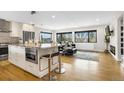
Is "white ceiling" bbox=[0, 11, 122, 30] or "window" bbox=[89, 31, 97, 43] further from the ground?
"white ceiling" bbox=[0, 11, 122, 30]

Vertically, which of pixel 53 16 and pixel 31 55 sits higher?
pixel 53 16

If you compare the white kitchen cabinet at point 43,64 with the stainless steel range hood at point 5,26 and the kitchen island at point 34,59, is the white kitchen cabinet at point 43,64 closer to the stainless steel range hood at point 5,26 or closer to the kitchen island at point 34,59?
the kitchen island at point 34,59

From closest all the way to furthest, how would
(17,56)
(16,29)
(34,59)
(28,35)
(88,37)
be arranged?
(34,59), (17,56), (16,29), (28,35), (88,37)

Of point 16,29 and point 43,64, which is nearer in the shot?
point 43,64

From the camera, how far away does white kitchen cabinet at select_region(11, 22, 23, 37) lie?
4.96 m

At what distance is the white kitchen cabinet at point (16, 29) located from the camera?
16.3 ft

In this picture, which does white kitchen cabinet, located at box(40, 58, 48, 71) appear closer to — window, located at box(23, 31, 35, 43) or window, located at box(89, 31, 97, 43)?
window, located at box(23, 31, 35, 43)

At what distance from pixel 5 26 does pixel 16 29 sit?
56 cm

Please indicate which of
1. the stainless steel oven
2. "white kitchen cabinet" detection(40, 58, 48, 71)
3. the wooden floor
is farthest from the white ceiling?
the wooden floor

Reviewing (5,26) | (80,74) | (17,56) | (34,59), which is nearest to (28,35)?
(5,26)

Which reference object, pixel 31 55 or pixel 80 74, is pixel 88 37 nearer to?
pixel 80 74

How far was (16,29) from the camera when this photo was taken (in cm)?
514
